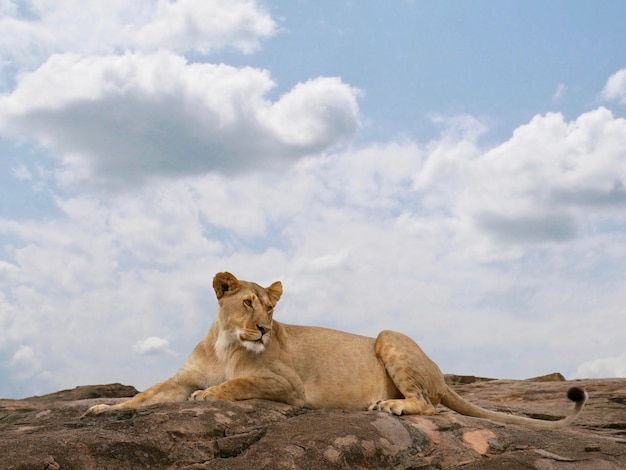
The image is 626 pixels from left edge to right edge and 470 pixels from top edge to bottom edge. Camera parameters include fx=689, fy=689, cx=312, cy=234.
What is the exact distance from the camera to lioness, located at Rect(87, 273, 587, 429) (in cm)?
815

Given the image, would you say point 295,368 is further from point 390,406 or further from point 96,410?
point 96,410

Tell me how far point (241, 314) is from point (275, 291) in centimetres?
69

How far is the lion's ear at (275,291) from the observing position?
8.68 meters

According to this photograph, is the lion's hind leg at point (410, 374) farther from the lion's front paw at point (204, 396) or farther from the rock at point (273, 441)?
the lion's front paw at point (204, 396)

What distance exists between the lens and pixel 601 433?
9.59 m

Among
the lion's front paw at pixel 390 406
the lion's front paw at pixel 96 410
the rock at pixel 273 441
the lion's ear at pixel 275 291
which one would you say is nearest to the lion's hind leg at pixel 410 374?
the lion's front paw at pixel 390 406

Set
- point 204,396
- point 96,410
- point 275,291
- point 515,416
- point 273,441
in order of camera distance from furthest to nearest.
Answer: point 515,416 < point 275,291 < point 96,410 < point 204,396 < point 273,441

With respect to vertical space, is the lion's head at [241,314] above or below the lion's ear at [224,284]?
below

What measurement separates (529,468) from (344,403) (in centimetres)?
258

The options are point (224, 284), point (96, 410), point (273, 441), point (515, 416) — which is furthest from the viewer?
point (515, 416)

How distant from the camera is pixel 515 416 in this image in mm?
9133

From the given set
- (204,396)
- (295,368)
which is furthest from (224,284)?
(204,396)

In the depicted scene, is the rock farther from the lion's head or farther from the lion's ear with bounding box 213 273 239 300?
the lion's ear with bounding box 213 273 239 300

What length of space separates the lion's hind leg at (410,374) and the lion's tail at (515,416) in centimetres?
42
